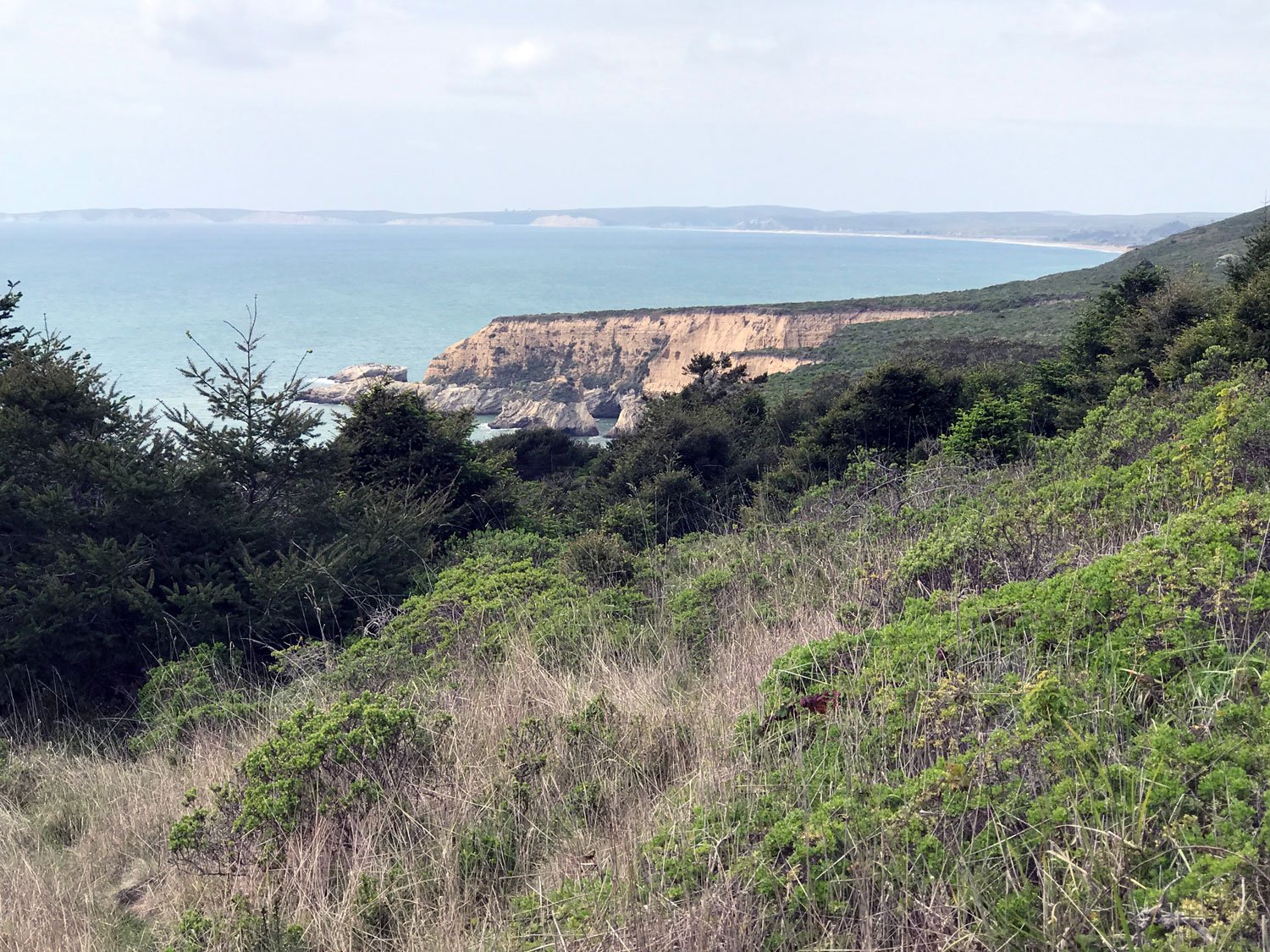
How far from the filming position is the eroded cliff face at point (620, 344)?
7250 cm

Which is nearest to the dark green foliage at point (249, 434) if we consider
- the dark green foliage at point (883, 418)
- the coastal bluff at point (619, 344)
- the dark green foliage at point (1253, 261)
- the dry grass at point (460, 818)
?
the dry grass at point (460, 818)

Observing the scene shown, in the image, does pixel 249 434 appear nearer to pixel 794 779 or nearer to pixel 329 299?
pixel 794 779

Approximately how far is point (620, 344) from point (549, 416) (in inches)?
585

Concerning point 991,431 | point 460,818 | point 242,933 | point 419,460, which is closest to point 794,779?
point 460,818

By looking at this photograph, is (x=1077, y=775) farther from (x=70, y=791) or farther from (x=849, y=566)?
(x=70, y=791)

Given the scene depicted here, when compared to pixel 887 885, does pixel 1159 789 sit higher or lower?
higher

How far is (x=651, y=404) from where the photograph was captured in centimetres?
2386

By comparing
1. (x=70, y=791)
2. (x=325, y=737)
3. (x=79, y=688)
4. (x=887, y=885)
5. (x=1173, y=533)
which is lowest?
(x=79, y=688)

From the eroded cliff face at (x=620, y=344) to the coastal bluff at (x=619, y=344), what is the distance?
0.25 ft

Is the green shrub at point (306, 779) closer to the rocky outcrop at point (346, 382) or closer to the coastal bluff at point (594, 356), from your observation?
the coastal bluff at point (594, 356)

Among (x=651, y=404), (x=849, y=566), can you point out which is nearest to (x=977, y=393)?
(x=651, y=404)

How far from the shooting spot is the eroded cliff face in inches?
2854

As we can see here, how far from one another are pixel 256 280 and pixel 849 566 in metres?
179

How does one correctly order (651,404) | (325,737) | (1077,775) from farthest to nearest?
(651,404), (325,737), (1077,775)
